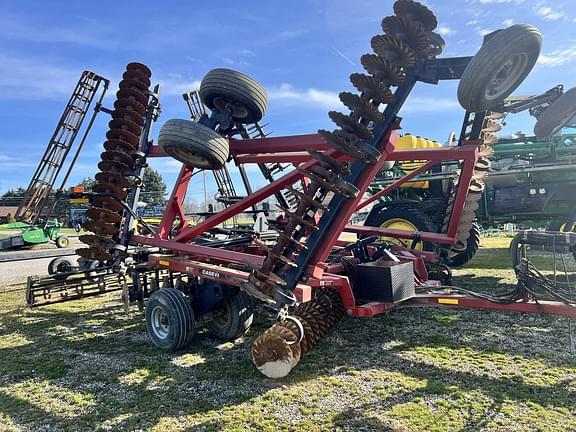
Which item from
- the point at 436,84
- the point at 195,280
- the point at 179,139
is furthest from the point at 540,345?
the point at 179,139

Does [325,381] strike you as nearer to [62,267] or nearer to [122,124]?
[122,124]

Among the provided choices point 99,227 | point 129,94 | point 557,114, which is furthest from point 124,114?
point 557,114

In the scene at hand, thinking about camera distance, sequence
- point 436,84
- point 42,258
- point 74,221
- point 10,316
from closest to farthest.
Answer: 1. point 436,84
2. point 10,316
3. point 42,258
4. point 74,221

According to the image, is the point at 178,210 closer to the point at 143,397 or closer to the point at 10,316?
the point at 143,397

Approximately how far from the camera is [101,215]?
5.00 m

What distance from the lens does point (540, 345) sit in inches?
166

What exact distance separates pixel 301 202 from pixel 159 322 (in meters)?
2.18

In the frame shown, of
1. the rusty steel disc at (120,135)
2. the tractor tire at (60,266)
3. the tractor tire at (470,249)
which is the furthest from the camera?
the tractor tire at (60,266)

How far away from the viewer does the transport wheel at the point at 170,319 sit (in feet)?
14.2

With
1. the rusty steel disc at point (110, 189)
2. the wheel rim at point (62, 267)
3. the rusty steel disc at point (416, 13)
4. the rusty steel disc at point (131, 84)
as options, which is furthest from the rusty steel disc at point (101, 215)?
the wheel rim at point (62, 267)

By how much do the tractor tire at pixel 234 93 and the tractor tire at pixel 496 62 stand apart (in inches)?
90.4

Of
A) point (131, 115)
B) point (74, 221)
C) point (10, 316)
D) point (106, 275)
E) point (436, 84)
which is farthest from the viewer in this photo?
point (74, 221)

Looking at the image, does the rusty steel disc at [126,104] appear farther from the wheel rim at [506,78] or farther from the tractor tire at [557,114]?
the tractor tire at [557,114]

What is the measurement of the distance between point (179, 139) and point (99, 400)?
2359 mm
